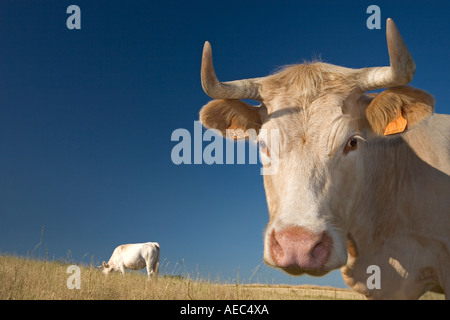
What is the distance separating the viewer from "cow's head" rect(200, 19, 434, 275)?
3484 mm

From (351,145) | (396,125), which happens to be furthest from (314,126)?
(396,125)

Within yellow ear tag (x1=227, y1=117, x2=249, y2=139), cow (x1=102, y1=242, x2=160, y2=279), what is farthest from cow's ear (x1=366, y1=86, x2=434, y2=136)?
cow (x1=102, y1=242, x2=160, y2=279)

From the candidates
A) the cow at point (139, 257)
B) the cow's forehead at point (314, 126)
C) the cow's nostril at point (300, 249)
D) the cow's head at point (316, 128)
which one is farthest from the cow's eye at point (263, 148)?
the cow at point (139, 257)

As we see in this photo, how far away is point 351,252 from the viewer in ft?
16.8

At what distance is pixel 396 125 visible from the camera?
4723 mm

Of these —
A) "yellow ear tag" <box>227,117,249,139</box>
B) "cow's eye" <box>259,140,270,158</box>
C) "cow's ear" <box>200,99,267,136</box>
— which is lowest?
"cow's eye" <box>259,140,270,158</box>

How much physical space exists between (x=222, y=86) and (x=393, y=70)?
2.02 m

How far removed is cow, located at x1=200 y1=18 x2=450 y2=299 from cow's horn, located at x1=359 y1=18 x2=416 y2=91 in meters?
0.01

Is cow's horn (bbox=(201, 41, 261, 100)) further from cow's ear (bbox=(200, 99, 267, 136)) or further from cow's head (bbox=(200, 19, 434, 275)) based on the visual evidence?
cow's ear (bbox=(200, 99, 267, 136))

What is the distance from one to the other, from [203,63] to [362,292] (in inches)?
150

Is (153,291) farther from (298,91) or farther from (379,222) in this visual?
(298,91)

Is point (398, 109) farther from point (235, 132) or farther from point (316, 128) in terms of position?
point (235, 132)

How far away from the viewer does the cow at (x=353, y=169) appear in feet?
11.8
